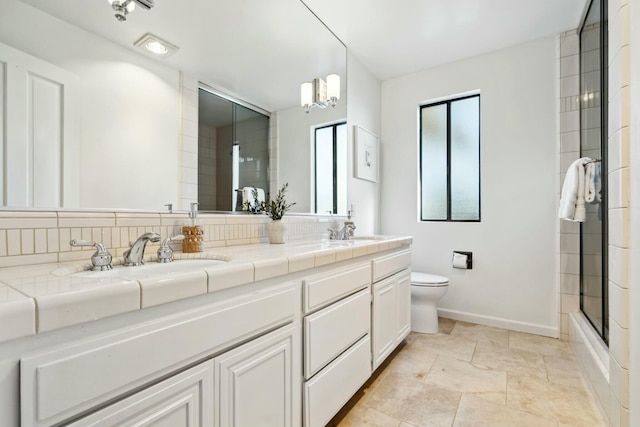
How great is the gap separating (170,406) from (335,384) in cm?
80

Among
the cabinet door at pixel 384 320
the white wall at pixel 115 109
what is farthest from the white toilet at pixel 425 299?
the white wall at pixel 115 109

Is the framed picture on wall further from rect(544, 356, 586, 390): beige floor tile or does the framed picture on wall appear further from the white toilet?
rect(544, 356, 586, 390): beige floor tile

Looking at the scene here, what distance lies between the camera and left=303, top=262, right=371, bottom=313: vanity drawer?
1.21 meters

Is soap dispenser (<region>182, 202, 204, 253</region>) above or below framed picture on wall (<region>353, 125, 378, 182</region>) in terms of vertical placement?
below

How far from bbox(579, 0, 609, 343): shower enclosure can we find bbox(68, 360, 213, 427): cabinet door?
2038 millimetres

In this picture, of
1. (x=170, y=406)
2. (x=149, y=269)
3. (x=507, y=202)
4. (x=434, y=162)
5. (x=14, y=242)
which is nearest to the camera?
(x=170, y=406)

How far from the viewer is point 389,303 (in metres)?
1.89

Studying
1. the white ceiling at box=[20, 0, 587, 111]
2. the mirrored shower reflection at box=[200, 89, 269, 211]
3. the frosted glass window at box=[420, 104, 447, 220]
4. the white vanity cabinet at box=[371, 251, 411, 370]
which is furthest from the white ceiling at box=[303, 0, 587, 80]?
the white vanity cabinet at box=[371, 251, 411, 370]

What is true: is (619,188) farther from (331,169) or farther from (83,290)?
(83,290)

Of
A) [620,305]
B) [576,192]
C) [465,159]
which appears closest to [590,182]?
[576,192]

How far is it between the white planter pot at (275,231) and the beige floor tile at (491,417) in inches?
48.9

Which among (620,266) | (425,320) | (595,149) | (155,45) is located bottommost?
(425,320)

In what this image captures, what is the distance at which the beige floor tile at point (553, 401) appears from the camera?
1474 millimetres

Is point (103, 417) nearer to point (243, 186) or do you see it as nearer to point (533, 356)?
point (243, 186)
